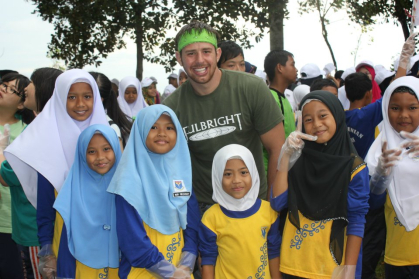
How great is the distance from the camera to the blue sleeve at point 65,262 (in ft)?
9.51

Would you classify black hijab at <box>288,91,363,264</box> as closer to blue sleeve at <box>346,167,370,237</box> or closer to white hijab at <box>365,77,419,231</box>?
blue sleeve at <box>346,167,370,237</box>

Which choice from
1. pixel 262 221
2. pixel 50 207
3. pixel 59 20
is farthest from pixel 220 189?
pixel 59 20

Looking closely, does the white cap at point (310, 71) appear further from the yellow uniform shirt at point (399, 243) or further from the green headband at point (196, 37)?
the yellow uniform shirt at point (399, 243)

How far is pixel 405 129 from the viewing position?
3168 mm

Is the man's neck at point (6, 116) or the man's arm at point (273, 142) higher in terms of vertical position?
the man's neck at point (6, 116)

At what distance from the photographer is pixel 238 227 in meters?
2.89

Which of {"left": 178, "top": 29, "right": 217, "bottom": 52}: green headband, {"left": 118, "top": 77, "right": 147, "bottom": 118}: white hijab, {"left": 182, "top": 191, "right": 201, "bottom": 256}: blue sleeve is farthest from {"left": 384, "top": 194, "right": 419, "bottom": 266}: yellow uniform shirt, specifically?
{"left": 118, "top": 77, "right": 147, "bottom": 118}: white hijab

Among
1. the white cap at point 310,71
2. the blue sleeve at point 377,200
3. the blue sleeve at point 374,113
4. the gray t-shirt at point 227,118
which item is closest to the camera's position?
the blue sleeve at point 377,200

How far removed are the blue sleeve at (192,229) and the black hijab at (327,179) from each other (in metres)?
0.63

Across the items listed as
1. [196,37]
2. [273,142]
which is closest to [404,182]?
[273,142]

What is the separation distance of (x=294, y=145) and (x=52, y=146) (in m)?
1.69

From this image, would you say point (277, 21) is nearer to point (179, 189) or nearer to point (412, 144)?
point (412, 144)

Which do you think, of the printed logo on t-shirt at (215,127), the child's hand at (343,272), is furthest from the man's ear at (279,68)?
the child's hand at (343,272)

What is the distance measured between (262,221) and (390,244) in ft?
3.31
